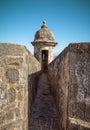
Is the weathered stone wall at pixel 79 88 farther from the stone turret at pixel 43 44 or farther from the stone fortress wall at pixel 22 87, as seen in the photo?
the stone turret at pixel 43 44

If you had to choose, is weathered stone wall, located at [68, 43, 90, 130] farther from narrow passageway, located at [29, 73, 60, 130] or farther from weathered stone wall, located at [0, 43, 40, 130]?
narrow passageway, located at [29, 73, 60, 130]

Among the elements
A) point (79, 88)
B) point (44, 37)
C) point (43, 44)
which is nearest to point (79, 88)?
point (79, 88)

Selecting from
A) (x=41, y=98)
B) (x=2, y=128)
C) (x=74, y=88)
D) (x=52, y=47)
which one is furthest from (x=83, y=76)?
(x=52, y=47)

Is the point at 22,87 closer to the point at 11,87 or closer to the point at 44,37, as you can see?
the point at 11,87

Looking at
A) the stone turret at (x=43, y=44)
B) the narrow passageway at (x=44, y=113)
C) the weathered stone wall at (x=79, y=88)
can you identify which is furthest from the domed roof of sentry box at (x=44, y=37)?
the weathered stone wall at (x=79, y=88)

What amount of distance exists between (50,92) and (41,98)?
0.72 m

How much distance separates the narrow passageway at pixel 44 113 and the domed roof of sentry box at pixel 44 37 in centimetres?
437

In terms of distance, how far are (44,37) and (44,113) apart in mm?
6632

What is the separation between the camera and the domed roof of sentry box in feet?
33.0

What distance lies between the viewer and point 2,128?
7.63ft

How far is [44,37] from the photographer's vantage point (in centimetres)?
1038

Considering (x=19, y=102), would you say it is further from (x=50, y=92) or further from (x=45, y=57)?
(x=45, y=57)

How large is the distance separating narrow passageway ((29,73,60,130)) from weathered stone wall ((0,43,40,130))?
1.59 metres

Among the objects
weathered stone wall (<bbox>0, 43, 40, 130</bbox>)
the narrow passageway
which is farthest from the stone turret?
weathered stone wall (<bbox>0, 43, 40, 130</bbox>)
